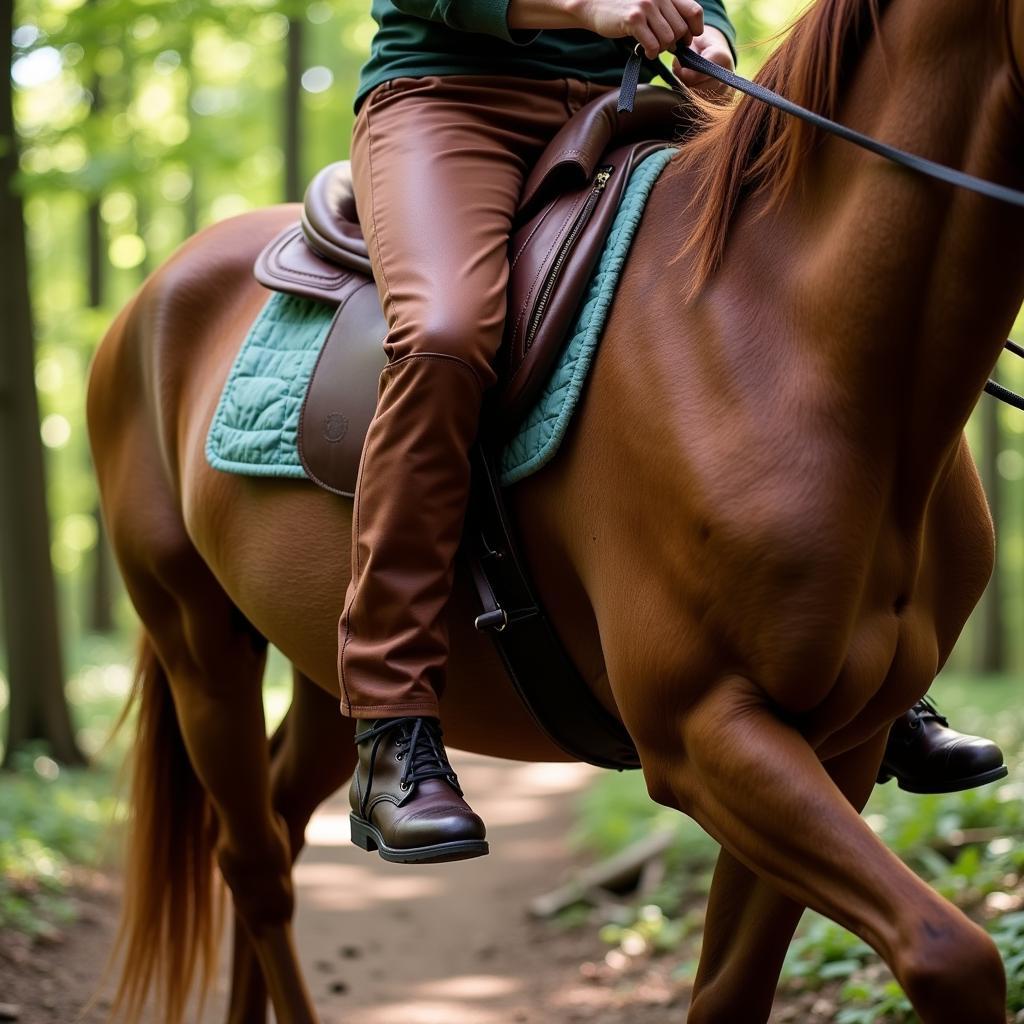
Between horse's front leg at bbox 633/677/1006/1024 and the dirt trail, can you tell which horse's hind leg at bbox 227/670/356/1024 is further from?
horse's front leg at bbox 633/677/1006/1024

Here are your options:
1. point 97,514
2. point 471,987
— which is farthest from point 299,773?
point 97,514

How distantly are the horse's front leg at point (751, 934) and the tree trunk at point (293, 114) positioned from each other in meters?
9.42

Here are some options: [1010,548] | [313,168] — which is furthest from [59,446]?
[1010,548]

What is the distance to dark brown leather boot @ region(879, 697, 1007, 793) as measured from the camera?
9.20 feet

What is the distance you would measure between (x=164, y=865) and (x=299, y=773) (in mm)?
554

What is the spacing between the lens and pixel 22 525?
809 cm

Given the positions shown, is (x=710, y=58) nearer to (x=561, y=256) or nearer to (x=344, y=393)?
(x=561, y=256)

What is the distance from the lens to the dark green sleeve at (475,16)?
265cm

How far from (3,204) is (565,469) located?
22.1ft

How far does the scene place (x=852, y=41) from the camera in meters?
2.20

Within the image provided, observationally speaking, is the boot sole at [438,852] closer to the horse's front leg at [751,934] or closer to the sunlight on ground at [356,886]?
the horse's front leg at [751,934]

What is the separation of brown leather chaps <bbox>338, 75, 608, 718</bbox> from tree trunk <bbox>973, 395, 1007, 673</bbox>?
14.0m

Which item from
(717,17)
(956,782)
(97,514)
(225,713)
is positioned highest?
(717,17)

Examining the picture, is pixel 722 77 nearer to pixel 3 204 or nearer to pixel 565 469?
pixel 565 469
